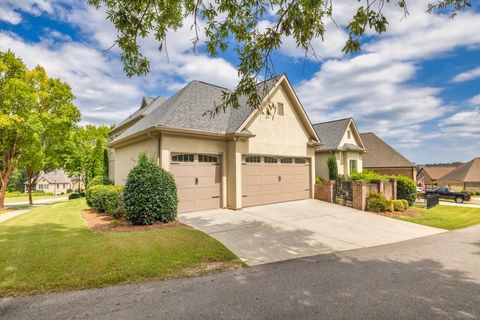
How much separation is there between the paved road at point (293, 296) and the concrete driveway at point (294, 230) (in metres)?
1.20

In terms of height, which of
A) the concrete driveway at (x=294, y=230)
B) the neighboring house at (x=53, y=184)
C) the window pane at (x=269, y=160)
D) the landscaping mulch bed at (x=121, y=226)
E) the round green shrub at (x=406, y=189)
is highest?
the window pane at (x=269, y=160)

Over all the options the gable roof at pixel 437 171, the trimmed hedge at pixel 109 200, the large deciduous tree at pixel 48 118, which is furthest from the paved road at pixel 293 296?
the gable roof at pixel 437 171

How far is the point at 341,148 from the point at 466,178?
37460 mm

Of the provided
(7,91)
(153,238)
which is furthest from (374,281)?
(7,91)

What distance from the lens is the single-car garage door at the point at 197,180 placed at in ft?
38.1

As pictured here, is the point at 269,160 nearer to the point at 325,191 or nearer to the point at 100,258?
the point at 325,191

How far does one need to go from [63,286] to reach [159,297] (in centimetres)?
187

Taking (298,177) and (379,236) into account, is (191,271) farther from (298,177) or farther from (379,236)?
(298,177)

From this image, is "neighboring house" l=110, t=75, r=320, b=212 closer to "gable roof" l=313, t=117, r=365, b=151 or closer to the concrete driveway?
the concrete driveway

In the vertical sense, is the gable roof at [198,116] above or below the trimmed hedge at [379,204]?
above

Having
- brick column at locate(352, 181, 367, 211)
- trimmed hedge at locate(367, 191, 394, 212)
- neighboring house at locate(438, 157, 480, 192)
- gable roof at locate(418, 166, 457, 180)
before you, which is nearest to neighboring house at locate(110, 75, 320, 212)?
brick column at locate(352, 181, 367, 211)

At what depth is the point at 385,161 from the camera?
2853 cm

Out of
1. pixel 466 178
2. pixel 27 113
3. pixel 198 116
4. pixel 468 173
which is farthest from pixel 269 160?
pixel 468 173

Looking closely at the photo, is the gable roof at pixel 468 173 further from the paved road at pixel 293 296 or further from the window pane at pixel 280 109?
the paved road at pixel 293 296
